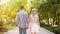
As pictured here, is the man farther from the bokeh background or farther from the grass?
the grass

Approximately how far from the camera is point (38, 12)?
8.15ft

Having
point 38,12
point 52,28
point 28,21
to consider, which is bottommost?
point 52,28

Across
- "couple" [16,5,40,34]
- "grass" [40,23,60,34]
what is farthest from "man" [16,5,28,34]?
"grass" [40,23,60,34]

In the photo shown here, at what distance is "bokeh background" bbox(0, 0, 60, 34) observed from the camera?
2.47 meters

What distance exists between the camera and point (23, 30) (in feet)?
8.13

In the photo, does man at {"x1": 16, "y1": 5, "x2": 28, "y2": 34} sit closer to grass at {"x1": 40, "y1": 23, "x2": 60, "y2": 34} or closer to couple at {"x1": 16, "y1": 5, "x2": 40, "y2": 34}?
couple at {"x1": 16, "y1": 5, "x2": 40, "y2": 34}

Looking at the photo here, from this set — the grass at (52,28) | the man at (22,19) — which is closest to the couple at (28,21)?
the man at (22,19)

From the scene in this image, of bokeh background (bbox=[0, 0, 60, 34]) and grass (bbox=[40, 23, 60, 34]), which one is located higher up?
bokeh background (bbox=[0, 0, 60, 34])

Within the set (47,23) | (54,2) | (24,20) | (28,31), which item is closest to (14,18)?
(24,20)

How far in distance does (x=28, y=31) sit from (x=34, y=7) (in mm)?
412

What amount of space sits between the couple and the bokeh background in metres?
0.06

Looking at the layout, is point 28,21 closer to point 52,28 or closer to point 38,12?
point 38,12

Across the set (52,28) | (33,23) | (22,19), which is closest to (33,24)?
(33,23)

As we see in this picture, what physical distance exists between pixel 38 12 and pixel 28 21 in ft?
0.74
